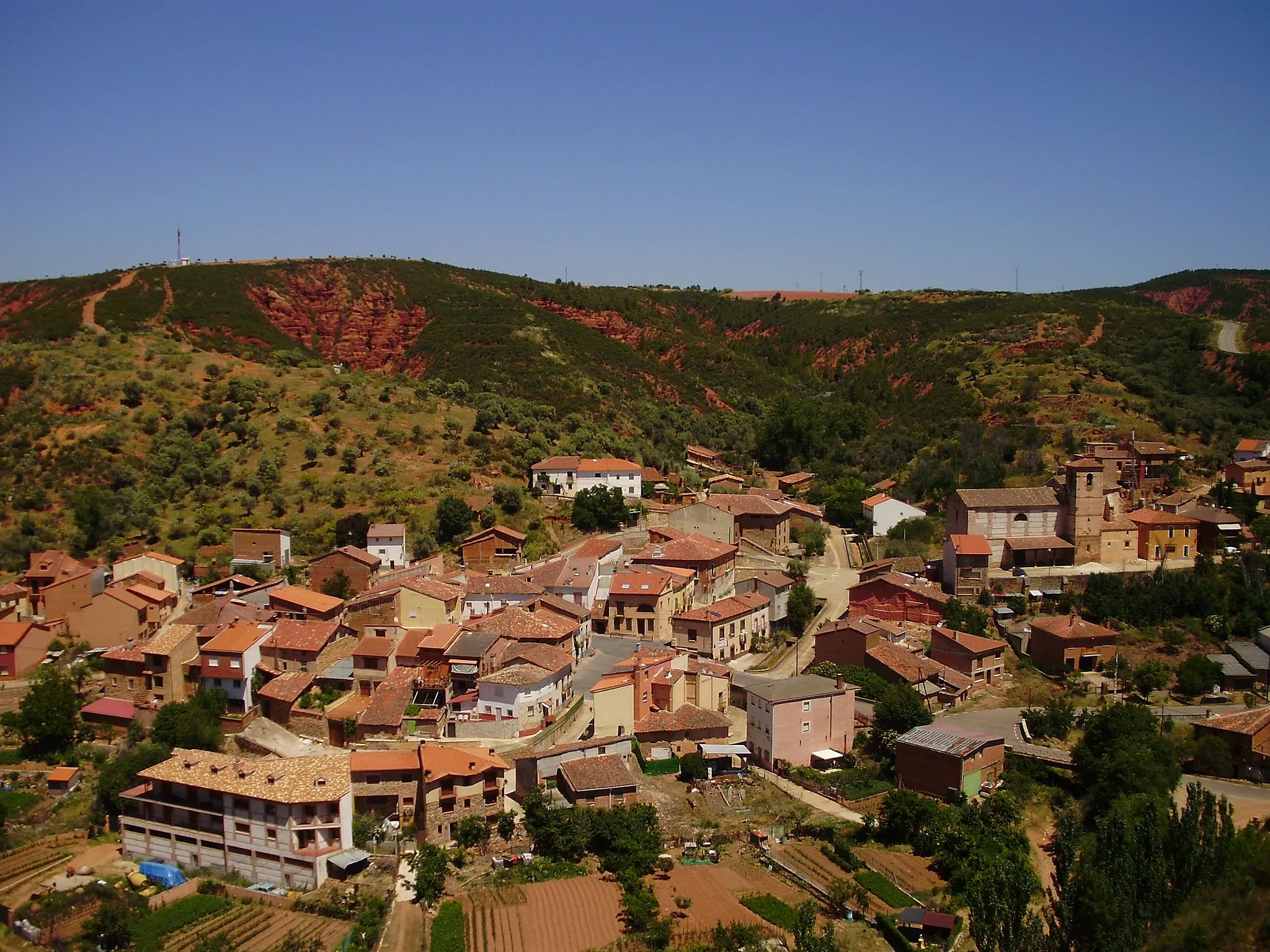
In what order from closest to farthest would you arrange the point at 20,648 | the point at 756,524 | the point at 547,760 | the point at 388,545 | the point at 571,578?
the point at 547,760, the point at 20,648, the point at 571,578, the point at 388,545, the point at 756,524

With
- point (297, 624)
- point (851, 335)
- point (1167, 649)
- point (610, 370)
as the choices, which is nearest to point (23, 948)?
point (297, 624)

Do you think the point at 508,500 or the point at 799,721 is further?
the point at 508,500

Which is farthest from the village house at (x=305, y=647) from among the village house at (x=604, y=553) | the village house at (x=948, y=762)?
the village house at (x=948, y=762)

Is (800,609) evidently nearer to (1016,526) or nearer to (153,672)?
(1016,526)

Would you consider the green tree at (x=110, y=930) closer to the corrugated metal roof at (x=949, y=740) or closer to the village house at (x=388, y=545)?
the corrugated metal roof at (x=949, y=740)

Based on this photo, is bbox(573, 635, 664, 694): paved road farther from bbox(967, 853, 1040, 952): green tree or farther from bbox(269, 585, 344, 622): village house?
bbox(967, 853, 1040, 952): green tree

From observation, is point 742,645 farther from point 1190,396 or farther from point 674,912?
point 1190,396

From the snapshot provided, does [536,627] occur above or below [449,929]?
above

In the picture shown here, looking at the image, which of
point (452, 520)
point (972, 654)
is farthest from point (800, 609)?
point (452, 520)
